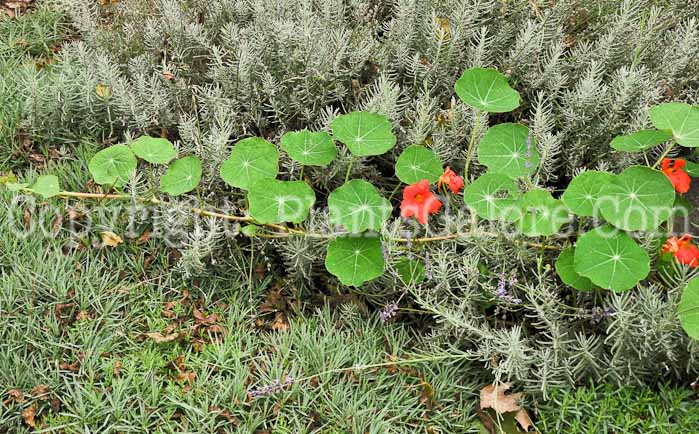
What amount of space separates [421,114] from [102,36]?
1.65m

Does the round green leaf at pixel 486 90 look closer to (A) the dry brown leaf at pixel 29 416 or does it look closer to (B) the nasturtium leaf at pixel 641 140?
(B) the nasturtium leaf at pixel 641 140

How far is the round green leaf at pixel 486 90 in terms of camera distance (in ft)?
8.30

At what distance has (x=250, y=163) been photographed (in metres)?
2.56

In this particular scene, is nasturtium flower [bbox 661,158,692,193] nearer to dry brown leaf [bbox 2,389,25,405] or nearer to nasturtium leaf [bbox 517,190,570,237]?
nasturtium leaf [bbox 517,190,570,237]

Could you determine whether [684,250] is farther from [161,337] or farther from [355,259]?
[161,337]

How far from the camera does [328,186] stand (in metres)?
2.77

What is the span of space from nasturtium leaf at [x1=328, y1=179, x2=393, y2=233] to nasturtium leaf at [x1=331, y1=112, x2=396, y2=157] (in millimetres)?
142

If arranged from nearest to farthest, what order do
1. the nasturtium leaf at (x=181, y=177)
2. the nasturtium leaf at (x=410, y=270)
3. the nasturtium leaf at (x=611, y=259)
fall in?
the nasturtium leaf at (x=611, y=259), the nasturtium leaf at (x=410, y=270), the nasturtium leaf at (x=181, y=177)

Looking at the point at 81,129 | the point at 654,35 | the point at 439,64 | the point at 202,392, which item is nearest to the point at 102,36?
the point at 81,129

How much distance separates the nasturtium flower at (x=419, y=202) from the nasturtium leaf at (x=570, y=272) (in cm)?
47

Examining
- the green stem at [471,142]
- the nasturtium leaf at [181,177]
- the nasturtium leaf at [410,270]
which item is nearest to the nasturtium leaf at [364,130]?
the green stem at [471,142]

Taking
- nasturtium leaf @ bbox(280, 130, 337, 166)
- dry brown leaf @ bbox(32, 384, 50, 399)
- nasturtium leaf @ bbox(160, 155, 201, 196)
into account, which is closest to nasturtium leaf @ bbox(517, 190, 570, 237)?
nasturtium leaf @ bbox(280, 130, 337, 166)

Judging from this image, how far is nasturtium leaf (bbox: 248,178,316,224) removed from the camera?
2.44 metres

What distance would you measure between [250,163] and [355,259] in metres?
0.55
